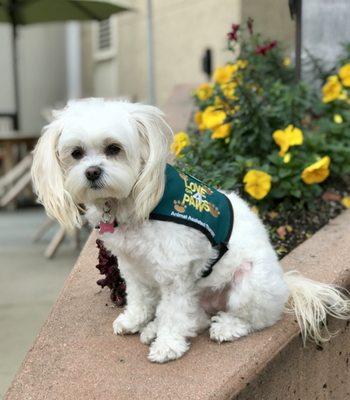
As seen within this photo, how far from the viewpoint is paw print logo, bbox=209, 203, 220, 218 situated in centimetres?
253

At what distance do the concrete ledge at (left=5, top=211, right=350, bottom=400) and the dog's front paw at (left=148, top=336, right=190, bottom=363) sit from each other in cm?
3

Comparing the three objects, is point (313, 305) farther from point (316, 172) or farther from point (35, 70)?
point (35, 70)

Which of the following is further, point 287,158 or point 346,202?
point 346,202

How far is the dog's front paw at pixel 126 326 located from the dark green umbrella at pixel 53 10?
188 inches

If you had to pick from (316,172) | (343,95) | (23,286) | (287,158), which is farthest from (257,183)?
(23,286)

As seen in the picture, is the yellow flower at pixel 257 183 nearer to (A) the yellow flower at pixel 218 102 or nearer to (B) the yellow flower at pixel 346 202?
(B) the yellow flower at pixel 346 202

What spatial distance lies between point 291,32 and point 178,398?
441cm

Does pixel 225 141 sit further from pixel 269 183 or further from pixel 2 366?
pixel 2 366

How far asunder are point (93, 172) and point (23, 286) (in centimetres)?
290

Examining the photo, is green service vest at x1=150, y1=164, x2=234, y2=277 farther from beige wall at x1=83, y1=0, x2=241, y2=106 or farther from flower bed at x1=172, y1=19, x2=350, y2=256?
beige wall at x1=83, y1=0, x2=241, y2=106

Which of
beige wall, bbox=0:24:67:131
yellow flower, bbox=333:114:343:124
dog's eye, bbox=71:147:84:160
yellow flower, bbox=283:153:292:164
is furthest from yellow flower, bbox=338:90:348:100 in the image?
beige wall, bbox=0:24:67:131

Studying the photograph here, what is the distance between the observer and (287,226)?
370 cm

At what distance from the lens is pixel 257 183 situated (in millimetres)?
3582

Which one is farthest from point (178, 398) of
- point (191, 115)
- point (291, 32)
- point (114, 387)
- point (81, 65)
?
point (81, 65)
